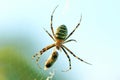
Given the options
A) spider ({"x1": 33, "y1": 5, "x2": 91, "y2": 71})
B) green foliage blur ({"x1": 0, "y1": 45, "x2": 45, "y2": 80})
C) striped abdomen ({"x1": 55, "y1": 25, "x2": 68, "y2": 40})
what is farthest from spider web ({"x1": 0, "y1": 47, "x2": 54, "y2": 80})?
striped abdomen ({"x1": 55, "y1": 25, "x2": 68, "y2": 40})

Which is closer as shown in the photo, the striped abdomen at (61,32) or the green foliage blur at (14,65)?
the striped abdomen at (61,32)

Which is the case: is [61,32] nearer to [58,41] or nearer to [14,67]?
[58,41]

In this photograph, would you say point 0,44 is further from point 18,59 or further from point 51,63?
point 51,63

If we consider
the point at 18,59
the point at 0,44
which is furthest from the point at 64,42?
the point at 0,44

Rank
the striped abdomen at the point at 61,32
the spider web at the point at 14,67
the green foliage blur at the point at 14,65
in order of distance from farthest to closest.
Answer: the green foliage blur at the point at 14,65, the spider web at the point at 14,67, the striped abdomen at the point at 61,32

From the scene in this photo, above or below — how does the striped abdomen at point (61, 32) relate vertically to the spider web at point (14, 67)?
above

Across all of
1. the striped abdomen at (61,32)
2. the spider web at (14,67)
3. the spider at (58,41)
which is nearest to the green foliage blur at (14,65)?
the spider web at (14,67)

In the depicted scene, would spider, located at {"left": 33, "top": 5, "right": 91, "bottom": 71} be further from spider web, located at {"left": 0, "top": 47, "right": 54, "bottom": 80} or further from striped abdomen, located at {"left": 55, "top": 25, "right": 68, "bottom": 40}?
spider web, located at {"left": 0, "top": 47, "right": 54, "bottom": 80}

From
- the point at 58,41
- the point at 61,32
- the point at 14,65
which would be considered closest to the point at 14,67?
the point at 14,65

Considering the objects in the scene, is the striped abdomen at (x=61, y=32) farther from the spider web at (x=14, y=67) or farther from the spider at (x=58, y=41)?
the spider web at (x=14, y=67)
